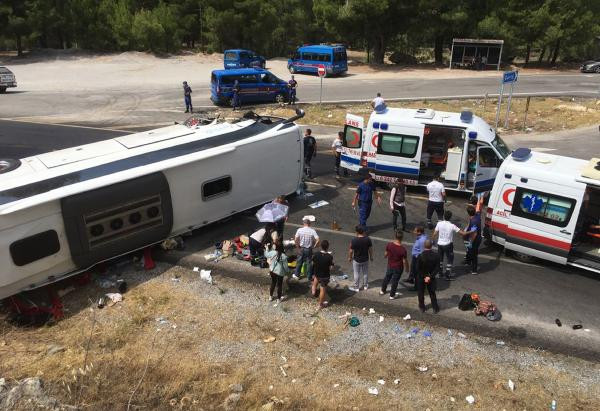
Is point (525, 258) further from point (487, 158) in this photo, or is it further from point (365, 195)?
point (365, 195)

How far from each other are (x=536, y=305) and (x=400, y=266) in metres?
3.00

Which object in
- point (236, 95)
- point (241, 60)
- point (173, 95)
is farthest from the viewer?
point (241, 60)

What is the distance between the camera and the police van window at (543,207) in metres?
10.4

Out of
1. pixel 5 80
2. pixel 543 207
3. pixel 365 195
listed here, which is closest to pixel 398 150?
pixel 365 195

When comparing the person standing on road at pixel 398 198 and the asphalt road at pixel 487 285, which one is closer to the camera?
the asphalt road at pixel 487 285

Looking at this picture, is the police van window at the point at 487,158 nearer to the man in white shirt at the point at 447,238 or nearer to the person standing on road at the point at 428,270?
the man in white shirt at the point at 447,238

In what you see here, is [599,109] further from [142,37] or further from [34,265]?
[142,37]

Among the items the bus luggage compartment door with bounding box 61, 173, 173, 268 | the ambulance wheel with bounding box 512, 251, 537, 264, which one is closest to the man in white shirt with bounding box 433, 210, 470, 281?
the ambulance wheel with bounding box 512, 251, 537, 264

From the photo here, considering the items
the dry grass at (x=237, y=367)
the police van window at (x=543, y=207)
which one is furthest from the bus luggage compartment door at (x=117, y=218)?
the police van window at (x=543, y=207)

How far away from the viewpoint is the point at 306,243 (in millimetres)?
10336

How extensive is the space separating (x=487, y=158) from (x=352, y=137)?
4301mm

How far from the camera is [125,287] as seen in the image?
1052 cm

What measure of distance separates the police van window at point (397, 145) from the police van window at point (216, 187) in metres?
5.43

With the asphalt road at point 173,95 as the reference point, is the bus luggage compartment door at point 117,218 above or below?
above
